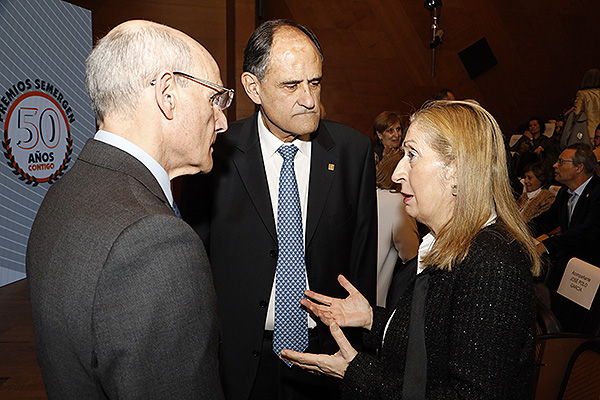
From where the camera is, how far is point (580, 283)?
2375mm

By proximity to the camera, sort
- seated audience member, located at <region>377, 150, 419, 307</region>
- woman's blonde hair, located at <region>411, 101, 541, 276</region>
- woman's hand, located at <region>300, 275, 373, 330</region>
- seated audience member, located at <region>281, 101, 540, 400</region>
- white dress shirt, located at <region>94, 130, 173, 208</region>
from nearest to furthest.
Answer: white dress shirt, located at <region>94, 130, 173, 208</region> → seated audience member, located at <region>281, 101, 540, 400</region> → woman's blonde hair, located at <region>411, 101, 541, 276</region> → woman's hand, located at <region>300, 275, 373, 330</region> → seated audience member, located at <region>377, 150, 419, 307</region>

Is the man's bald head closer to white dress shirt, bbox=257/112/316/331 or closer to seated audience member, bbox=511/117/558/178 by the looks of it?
white dress shirt, bbox=257/112/316/331

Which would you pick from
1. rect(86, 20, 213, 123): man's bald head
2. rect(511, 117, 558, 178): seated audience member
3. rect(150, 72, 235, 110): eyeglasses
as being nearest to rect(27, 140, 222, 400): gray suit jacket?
rect(86, 20, 213, 123): man's bald head

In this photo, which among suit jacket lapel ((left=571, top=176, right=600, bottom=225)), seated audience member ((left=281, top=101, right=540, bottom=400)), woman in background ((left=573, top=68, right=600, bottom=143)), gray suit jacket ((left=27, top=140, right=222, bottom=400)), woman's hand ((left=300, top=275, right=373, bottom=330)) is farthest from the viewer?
woman in background ((left=573, top=68, right=600, bottom=143))

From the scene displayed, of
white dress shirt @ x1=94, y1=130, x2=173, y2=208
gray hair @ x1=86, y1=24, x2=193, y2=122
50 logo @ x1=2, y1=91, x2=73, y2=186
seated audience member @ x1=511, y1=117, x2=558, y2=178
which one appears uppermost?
50 logo @ x1=2, y1=91, x2=73, y2=186

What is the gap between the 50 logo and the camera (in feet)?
14.8

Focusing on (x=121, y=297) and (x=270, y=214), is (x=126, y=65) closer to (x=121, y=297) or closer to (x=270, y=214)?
(x=121, y=297)

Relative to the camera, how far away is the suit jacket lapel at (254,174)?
1929 millimetres

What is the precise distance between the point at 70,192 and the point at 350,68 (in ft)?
29.7

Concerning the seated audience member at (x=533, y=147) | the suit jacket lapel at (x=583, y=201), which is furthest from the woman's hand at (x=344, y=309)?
the seated audience member at (x=533, y=147)

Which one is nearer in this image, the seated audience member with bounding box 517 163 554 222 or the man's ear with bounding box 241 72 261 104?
the man's ear with bounding box 241 72 261 104

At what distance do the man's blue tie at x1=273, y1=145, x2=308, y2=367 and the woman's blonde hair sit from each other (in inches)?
26.4

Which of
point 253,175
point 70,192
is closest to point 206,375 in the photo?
point 70,192

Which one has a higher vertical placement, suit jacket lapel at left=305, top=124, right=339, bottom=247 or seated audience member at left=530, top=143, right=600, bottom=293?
suit jacket lapel at left=305, top=124, right=339, bottom=247
